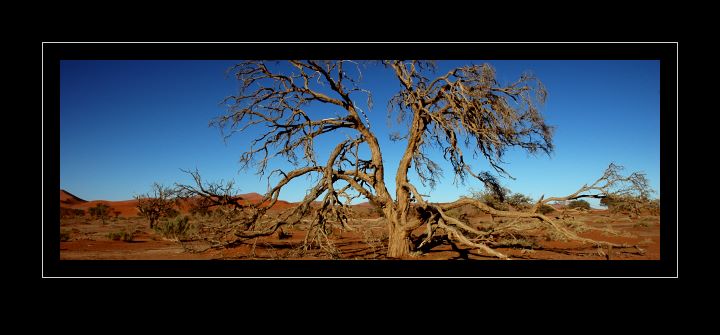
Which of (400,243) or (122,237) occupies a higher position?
(400,243)

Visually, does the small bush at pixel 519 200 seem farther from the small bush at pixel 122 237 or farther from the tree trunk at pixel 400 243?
the small bush at pixel 122 237

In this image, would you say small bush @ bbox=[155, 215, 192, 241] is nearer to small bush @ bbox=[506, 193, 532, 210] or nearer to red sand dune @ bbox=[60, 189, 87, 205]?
small bush @ bbox=[506, 193, 532, 210]

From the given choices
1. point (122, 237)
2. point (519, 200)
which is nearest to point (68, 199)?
point (122, 237)

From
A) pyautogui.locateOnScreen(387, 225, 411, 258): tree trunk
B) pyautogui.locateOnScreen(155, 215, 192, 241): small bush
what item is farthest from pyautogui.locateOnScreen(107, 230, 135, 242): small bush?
pyautogui.locateOnScreen(387, 225, 411, 258): tree trunk

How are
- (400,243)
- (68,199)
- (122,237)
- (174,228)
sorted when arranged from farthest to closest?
(68,199) < (122,237) < (174,228) < (400,243)

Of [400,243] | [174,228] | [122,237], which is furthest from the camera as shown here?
[122,237]

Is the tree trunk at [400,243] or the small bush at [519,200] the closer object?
the tree trunk at [400,243]

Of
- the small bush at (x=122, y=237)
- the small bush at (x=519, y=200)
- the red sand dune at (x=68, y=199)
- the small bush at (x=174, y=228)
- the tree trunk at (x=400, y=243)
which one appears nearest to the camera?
the tree trunk at (x=400, y=243)

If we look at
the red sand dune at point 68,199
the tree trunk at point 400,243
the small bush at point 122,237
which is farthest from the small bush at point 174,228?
the red sand dune at point 68,199

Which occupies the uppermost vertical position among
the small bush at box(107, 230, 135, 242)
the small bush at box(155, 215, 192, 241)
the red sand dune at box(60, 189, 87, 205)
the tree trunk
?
the tree trunk

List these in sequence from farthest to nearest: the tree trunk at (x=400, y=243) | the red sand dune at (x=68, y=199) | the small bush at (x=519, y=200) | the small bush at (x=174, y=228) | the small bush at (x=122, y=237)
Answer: the red sand dune at (x=68, y=199) → the small bush at (x=122, y=237) → the small bush at (x=174, y=228) → the small bush at (x=519, y=200) → the tree trunk at (x=400, y=243)

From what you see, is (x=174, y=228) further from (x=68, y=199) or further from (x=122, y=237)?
(x=68, y=199)

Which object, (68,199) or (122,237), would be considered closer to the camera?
(122,237)
